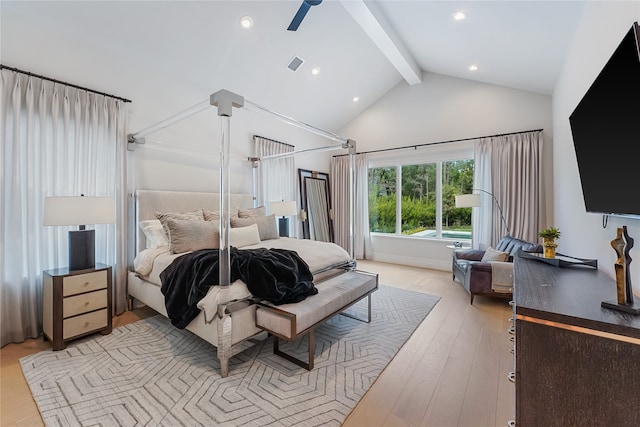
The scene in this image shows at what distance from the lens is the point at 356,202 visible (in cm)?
628

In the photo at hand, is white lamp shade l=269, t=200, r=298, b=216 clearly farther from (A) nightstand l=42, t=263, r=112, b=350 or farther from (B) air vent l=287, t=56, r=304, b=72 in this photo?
(A) nightstand l=42, t=263, r=112, b=350

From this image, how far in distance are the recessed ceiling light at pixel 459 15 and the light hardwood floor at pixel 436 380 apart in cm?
342

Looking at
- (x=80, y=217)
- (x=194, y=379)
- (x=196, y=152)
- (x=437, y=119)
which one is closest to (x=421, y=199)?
(x=437, y=119)

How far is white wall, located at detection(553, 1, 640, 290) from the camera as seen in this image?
156cm

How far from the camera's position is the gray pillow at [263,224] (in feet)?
12.5

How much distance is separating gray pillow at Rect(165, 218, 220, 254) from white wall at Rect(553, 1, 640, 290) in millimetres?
3232

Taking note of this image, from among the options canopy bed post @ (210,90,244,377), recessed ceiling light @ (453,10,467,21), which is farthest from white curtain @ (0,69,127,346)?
recessed ceiling light @ (453,10,467,21)

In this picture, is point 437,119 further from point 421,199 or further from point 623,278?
point 623,278

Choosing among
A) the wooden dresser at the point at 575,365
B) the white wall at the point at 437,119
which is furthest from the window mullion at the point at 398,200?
the wooden dresser at the point at 575,365

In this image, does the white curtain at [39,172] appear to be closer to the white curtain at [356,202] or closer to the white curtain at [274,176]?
the white curtain at [274,176]

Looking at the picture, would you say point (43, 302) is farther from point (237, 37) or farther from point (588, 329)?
point (588, 329)

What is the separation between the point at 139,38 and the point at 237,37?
3.59ft

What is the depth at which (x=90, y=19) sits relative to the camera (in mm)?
2742

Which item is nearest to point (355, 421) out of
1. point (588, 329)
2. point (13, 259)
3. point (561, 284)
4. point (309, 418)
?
point (309, 418)
